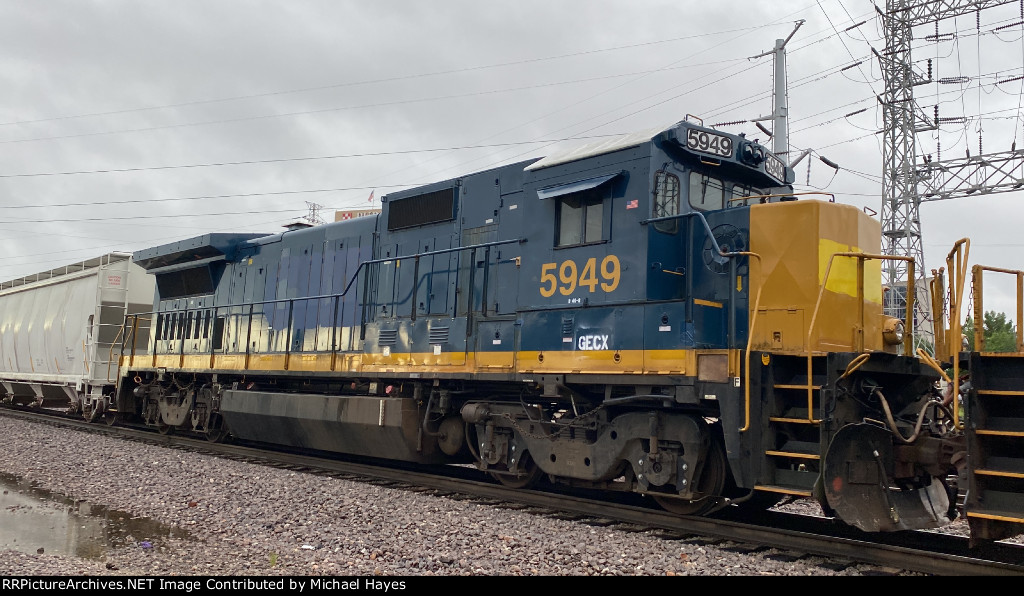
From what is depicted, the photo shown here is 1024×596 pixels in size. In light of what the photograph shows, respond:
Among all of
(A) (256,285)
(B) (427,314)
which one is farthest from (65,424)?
(B) (427,314)

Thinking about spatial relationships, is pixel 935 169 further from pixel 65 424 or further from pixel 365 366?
pixel 65 424

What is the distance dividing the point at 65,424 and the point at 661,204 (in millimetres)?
14927

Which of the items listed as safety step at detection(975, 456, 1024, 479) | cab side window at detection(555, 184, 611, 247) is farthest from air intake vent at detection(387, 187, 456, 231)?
safety step at detection(975, 456, 1024, 479)

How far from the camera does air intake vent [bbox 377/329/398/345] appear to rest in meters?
10.2

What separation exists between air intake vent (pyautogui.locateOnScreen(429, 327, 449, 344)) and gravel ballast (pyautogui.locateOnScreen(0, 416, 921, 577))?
6.32 feet

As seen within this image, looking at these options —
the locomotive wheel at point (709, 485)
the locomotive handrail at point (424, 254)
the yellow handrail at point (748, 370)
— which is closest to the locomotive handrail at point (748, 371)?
the yellow handrail at point (748, 370)

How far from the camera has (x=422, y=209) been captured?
10.4 metres

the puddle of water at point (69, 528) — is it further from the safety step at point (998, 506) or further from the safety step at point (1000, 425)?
the safety step at point (1000, 425)

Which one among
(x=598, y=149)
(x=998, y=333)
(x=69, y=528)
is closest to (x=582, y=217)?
(x=598, y=149)

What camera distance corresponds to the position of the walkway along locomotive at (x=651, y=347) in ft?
19.8

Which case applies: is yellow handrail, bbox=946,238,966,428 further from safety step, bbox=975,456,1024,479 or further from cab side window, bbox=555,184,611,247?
cab side window, bbox=555,184,611,247

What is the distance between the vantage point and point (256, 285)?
540 inches

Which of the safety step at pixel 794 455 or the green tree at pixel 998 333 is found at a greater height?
the green tree at pixel 998 333

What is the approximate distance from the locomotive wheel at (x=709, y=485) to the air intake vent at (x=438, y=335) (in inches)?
140
